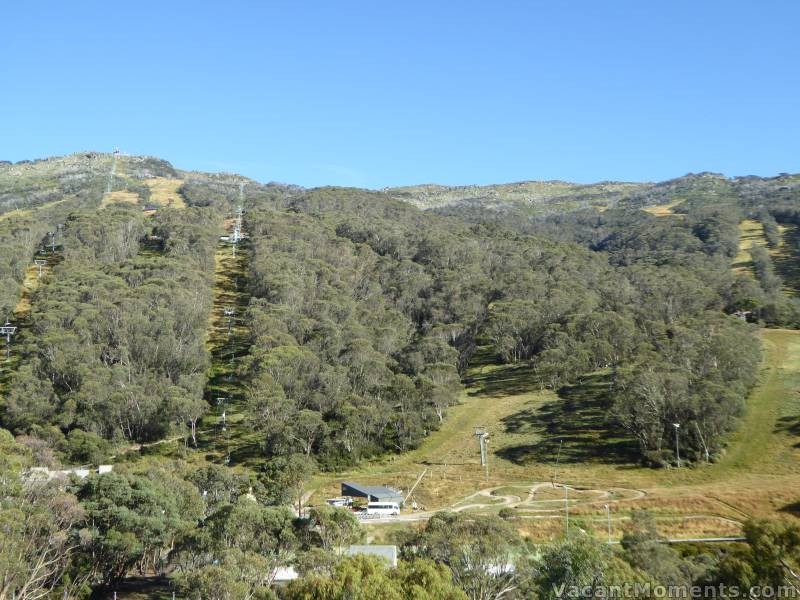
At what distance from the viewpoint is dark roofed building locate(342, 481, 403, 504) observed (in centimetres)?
4938

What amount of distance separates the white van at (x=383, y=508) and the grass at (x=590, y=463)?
9.70ft

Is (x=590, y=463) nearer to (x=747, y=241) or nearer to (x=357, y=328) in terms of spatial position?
(x=357, y=328)

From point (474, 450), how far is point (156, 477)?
30110mm

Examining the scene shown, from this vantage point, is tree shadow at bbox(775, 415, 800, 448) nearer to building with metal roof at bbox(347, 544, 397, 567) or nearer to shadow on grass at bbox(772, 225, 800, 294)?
building with metal roof at bbox(347, 544, 397, 567)

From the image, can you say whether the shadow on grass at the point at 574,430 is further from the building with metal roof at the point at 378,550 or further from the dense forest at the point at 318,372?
the building with metal roof at the point at 378,550

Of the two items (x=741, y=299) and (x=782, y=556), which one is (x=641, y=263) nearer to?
(x=741, y=299)

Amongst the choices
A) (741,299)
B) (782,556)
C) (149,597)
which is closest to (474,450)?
(149,597)

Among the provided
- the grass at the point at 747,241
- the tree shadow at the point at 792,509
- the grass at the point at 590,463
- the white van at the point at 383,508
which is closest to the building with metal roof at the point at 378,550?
the grass at the point at 590,463

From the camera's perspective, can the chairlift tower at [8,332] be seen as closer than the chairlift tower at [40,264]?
Yes

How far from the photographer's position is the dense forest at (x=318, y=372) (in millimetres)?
29484

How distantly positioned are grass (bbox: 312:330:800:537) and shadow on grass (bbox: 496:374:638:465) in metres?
0.10

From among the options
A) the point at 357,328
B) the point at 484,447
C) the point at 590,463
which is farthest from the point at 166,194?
the point at 590,463

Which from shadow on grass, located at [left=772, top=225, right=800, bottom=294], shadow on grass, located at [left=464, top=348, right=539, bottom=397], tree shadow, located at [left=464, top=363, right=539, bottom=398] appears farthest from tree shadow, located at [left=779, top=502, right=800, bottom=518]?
shadow on grass, located at [left=772, top=225, right=800, bottom=294]

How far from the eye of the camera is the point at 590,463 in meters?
58.8
